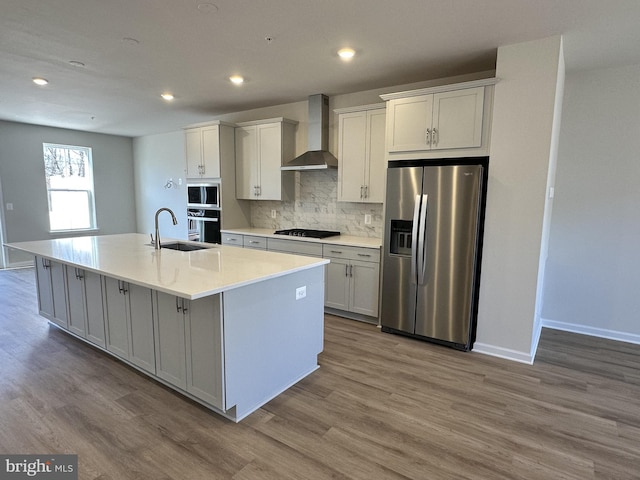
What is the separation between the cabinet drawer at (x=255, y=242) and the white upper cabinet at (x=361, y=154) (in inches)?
46.0

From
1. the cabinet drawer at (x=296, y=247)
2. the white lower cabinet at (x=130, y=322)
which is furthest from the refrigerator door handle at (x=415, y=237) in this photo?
the white lower cabinet at (x=130, y=322)

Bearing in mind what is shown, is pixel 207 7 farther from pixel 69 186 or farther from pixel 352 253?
pixel 69 186

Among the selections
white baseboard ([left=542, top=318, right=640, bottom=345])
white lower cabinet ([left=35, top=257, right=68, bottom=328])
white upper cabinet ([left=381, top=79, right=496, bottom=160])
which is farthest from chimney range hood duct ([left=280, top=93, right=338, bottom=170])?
white baseboard ([left=542, top=318, right=640, bottom=345])

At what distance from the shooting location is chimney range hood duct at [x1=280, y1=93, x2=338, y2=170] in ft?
14.4

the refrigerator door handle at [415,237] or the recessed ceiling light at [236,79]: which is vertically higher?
the recessed ceiling light at [236,79]

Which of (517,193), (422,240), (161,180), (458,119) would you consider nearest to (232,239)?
(422,240)

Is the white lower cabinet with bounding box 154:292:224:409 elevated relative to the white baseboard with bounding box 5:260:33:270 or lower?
elevated

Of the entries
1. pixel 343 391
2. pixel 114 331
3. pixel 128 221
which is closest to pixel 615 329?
pixel 343 391

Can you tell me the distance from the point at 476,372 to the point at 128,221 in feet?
25.6

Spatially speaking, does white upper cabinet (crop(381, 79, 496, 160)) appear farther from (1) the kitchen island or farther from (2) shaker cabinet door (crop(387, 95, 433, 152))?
(1) the kitchen island

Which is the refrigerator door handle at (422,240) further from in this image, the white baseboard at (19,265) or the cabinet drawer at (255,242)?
the white baseboard at (19,265)

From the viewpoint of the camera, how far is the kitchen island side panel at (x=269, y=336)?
216 centimetres

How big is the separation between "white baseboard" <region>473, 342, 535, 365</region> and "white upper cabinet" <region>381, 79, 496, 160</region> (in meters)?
1.72

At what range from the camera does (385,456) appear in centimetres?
192
